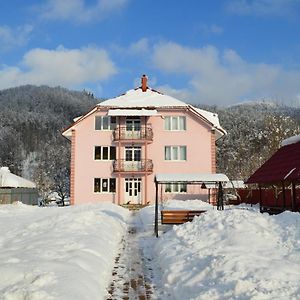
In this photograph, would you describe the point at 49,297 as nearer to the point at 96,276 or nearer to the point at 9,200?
the point at 96,276

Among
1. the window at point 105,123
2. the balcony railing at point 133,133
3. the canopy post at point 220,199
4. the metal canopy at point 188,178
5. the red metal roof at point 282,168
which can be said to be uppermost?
the window at point 105,123

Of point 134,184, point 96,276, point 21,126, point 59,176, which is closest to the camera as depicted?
point 96,276

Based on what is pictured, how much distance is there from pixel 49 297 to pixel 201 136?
3078cm

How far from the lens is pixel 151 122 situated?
120 ft

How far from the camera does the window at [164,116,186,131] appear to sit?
36562 mm

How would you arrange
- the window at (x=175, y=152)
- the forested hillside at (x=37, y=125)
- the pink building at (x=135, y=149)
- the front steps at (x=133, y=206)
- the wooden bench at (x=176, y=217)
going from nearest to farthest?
the wooden bench at (x=176, y=217)
the front steps at (x=133, y=206)
the pink building at (x=135, y=149)
the window at (x=175, y=152)
the forested hillside at (x=37, y=125)

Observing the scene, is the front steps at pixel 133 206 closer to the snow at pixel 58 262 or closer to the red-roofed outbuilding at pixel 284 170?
the red-roofed outbuilding at pixel 284 170

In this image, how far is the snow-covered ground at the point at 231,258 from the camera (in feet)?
21.7

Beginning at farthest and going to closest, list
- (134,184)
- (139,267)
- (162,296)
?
(134,184), (139,267), (162,296)

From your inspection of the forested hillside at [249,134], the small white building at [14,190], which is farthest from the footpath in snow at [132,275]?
the forested hillside at [249,134]

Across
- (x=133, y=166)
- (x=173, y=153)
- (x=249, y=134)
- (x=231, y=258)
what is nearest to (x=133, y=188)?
(x=133, y=166)

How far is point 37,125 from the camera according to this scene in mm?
133375

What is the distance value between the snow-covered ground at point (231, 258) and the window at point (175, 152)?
22.5m

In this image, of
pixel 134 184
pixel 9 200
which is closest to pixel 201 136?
pixel 134 184
